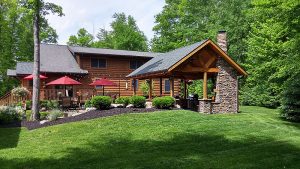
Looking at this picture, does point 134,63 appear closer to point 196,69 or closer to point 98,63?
point 98,63

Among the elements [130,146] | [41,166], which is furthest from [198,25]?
[41,166]

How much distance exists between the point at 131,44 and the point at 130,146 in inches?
1812

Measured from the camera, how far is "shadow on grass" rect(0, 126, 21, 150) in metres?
11.3

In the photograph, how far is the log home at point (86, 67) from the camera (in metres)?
28.1

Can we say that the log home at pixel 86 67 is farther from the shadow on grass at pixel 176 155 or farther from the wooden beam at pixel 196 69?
the shadow on grass at pixel 176 155

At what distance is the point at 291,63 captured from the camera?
16.7 metres

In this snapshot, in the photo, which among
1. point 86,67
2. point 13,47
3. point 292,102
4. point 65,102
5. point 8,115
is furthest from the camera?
point 13,47

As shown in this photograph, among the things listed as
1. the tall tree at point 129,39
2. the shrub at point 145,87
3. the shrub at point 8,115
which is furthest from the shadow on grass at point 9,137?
the tall tree at point 129,39

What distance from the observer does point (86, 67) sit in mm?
30266

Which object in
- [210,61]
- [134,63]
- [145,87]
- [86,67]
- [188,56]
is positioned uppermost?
[134,63]

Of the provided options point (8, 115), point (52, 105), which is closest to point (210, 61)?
point (52, 105)

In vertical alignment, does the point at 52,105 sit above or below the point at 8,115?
above

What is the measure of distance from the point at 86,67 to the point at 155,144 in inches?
804

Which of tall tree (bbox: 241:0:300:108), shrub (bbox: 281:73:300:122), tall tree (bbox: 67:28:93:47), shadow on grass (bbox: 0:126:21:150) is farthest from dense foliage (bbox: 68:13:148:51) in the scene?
shadow on grass (bbox: 0:126:21:150)
